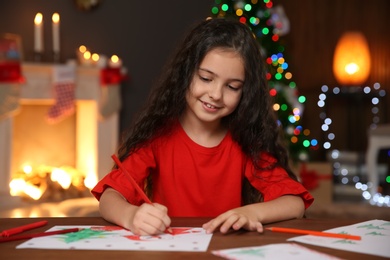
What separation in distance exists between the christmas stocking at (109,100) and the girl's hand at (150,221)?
3732 mm

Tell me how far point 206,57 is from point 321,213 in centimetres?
335

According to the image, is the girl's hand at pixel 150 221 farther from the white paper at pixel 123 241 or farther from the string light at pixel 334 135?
the string light at pixel 334 135

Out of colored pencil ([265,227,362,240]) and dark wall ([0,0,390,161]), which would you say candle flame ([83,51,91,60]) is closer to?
dark wall ([0,0,390,161])

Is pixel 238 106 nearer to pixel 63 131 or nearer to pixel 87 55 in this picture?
pixel 87 55

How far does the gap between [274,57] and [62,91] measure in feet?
5.71

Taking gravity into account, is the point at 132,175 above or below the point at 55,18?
below

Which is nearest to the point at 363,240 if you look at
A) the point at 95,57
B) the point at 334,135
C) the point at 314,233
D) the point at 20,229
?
the point at 314,233

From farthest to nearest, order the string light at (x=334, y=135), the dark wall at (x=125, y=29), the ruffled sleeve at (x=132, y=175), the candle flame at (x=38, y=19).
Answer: the string light at (x=334, y=135) < the dark wall at (x=125, y=29) < the candle flame at (x=38, y=19) < the ruffled sleeve at (x=132, y=175)

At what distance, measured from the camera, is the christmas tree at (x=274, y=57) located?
205 inches

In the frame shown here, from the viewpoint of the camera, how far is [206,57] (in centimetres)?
163

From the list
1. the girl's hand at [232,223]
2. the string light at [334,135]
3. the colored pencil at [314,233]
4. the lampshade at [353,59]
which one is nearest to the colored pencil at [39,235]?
the girl's hand at [232,223]

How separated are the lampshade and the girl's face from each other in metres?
4.69

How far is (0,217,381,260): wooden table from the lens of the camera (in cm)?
99

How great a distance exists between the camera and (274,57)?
534 cm
